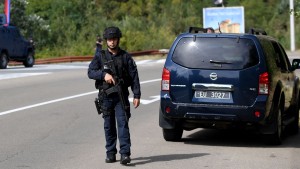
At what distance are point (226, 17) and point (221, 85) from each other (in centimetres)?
5285

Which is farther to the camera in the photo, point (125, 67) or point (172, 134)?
point (172, 134)

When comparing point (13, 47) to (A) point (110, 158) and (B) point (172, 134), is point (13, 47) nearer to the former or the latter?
(B) point (172, 134)


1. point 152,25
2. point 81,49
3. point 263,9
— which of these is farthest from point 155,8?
point 81,49

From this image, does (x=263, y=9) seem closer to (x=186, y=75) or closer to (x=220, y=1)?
(x=220, y=1)

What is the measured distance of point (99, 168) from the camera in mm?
9891

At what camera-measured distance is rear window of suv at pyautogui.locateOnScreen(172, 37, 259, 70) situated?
11.8 m

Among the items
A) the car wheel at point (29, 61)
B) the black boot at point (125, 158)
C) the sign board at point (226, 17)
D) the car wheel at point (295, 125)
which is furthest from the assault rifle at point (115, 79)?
the sign board at point (226, 17)

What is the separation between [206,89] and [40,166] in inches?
112

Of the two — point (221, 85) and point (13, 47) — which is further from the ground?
point (221, 85)

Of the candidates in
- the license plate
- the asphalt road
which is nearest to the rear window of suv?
the license plate

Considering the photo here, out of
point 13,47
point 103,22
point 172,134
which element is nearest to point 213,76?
point 172,134

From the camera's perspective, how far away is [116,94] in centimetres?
1007

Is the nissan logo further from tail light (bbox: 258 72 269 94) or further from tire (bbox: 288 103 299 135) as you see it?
tire (bbox: 288 103 299 135)

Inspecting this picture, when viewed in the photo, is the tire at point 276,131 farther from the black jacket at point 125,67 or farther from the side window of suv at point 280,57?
the black jacket at point 125,67
